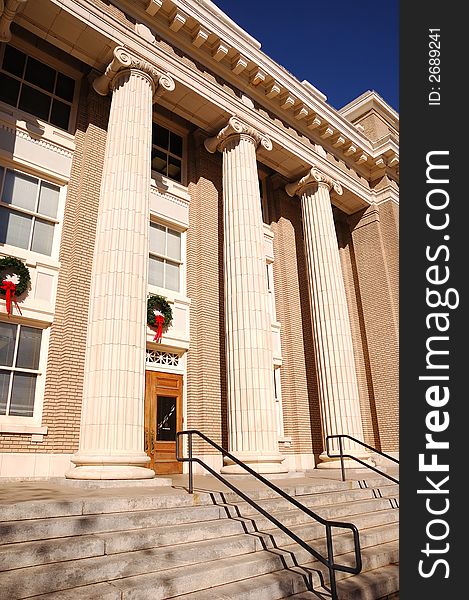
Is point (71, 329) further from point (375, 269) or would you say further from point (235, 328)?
point (375, 269)

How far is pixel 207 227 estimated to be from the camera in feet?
45.3

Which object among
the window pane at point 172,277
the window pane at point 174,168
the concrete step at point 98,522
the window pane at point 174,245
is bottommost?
the concrete step at point 98,522

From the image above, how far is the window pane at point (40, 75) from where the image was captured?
452 inches

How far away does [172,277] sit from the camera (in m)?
12.7

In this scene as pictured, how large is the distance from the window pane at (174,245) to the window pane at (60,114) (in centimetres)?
395

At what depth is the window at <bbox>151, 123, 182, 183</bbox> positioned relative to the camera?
1370 centimetres

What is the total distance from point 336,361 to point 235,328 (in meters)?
3.93

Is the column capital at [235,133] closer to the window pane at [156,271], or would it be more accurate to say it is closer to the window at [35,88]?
the window pane at [156,271]

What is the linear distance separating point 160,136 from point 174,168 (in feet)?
3.56

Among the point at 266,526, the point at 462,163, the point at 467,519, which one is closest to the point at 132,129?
the point at 462,163

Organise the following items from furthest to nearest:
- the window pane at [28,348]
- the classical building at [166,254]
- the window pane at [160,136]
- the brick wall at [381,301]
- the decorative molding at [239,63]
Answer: the brick wall at [381,301], the window pane at [160,136], the decorative molding at [239,63], the window pane at [28,348], the classical building at [166,254]

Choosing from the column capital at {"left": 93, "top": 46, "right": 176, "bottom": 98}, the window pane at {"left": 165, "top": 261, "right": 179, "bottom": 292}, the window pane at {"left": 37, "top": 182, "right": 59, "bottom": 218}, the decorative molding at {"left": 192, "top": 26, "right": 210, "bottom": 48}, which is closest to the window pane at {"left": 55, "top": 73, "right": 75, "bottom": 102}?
the column capital at {"left": 93, "top": 46, "right": 176, "bottom": 98}

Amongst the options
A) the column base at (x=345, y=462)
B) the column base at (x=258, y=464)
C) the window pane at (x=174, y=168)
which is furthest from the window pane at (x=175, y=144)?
the column base at (x=345, y=462)

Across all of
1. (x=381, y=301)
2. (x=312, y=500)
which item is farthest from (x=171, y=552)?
(x=381, y=301)
